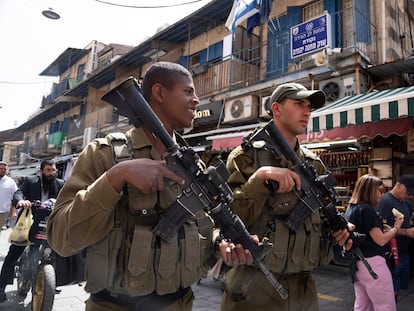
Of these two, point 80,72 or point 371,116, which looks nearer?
point 371,116

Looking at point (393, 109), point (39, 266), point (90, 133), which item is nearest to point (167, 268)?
point (39, 266)

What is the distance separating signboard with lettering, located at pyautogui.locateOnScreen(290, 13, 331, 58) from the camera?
749 cm

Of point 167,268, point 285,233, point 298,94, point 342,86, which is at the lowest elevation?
point 167,268

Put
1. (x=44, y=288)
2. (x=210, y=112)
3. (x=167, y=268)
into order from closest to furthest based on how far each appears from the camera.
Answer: (x=167, y=268) < (x=44, y=288) < (x=210, y=112)

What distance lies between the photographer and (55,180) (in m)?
4.42

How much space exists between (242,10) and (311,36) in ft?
7.36

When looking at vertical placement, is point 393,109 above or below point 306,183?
above

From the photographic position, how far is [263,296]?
1.86 metres

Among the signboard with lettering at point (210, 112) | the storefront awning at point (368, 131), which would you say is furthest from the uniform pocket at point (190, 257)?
the signboard with lettering at point (210, 112)

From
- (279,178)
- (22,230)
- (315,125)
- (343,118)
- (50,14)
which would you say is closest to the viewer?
(279,178)

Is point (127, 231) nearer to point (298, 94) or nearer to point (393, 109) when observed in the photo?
point (298, 94)

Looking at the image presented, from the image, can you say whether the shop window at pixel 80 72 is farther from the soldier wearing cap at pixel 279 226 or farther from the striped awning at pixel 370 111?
the soldier wearing cap at pixel 279 226

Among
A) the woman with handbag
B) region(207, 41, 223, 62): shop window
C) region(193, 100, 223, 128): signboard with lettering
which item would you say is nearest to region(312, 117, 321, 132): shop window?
the woman with handbag

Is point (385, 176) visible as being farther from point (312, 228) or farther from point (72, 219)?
point (72, 219)
